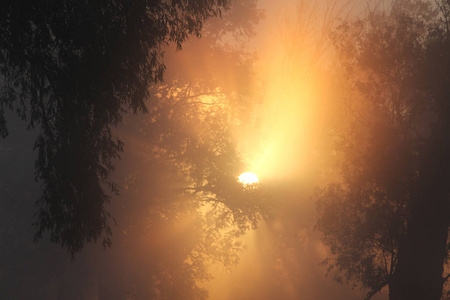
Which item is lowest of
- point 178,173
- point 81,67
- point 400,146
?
point 81,67

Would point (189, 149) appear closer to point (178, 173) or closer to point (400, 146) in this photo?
point (178, 173)

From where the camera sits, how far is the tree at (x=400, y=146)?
16.1 m

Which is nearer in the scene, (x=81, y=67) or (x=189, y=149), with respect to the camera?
(x=81, y=67)

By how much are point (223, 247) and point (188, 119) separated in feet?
21.7

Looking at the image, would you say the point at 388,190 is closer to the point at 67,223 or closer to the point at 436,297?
the point at 436,297

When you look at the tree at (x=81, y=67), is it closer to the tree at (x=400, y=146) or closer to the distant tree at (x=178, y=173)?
the tree at (x=400, y=146)

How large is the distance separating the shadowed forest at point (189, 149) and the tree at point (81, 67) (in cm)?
3

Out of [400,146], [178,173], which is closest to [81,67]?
[400,146]

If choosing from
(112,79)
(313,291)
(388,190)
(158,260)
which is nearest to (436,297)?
(388,190)

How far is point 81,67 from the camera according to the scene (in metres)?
8.84

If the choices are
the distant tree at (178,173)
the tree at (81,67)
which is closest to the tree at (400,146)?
the distant tree at (178,173)

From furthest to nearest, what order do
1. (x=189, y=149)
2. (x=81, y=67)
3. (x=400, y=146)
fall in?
(x=189, y=149) < (x=400, y=146) < (x=81, y=67)

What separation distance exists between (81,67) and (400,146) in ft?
37.9

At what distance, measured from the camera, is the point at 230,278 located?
175 feet
